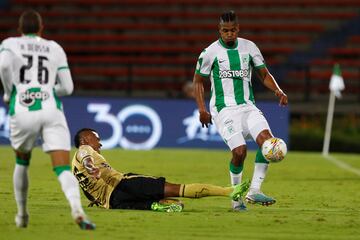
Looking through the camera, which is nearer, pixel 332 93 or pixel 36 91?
pixel 36 91

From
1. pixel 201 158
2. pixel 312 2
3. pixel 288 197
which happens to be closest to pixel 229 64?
pixel 288 197

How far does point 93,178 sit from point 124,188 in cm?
33

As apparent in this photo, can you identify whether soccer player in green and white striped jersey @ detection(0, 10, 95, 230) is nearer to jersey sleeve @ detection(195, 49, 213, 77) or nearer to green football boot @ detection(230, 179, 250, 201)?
green football boot @ detection(230, 179, 250, 201)

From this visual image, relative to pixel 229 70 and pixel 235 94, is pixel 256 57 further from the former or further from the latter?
pixel 235 94

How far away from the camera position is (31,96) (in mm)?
7699

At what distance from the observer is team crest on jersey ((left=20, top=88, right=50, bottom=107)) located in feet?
25.2

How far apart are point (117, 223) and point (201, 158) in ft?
37.3

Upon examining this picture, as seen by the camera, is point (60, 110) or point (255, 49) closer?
point (60, 110)

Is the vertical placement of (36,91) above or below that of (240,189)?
above

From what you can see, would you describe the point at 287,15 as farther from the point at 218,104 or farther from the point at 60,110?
the point at 60,110

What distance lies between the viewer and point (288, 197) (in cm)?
1194

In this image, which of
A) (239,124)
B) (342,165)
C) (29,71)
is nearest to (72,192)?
(29,71)

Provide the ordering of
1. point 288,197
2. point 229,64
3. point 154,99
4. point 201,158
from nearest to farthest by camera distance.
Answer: point 229,64 < point 288,197 < point 201,158 < point 154,99

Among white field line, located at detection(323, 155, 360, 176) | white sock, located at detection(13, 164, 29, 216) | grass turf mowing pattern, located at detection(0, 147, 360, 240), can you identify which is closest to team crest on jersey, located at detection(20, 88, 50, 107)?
white sock, located at detection(13, 164, 29, 216)
